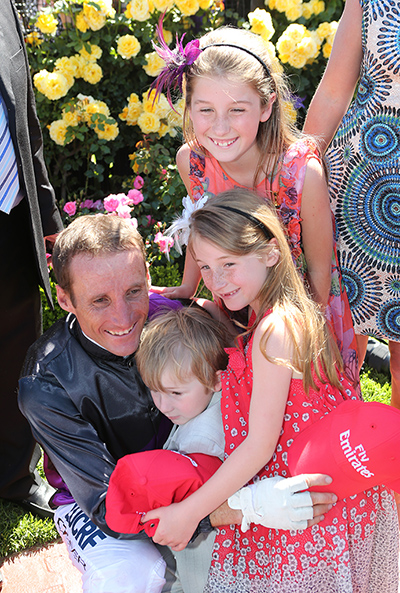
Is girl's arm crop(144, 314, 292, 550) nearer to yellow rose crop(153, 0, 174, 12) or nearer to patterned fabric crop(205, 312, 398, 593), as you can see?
patterned fabric crop(205, 312, 398, 593)

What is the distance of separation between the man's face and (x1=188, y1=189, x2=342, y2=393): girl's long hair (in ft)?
0.90

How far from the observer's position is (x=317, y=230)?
2.24 m

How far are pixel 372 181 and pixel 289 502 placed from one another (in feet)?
4.15

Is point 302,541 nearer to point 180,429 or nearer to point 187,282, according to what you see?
point 180,429

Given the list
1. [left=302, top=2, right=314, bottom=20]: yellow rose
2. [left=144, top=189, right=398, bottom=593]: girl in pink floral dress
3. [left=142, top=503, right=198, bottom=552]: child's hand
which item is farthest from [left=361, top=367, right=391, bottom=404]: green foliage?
[left=302, top=2, right=314, bottom=20]: yellow rose

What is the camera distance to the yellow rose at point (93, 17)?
161 inches

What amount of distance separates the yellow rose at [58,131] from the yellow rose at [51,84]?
0.17 metres

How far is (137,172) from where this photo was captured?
170 inches

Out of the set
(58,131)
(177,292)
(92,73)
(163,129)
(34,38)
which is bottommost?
(177,292)

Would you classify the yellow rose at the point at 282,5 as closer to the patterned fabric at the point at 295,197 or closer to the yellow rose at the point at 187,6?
the yellow rose at the point at 187,6

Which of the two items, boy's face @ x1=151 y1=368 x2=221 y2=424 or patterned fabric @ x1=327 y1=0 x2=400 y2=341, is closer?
boy's face @ x1=151 y1=368 x2=221 y2=424

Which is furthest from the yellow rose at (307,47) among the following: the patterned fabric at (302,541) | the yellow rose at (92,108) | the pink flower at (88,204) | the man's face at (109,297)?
the patterned fabric at (302,541)

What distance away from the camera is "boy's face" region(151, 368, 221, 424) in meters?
2.01

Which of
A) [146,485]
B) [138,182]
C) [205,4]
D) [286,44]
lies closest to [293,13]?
[286,44]
